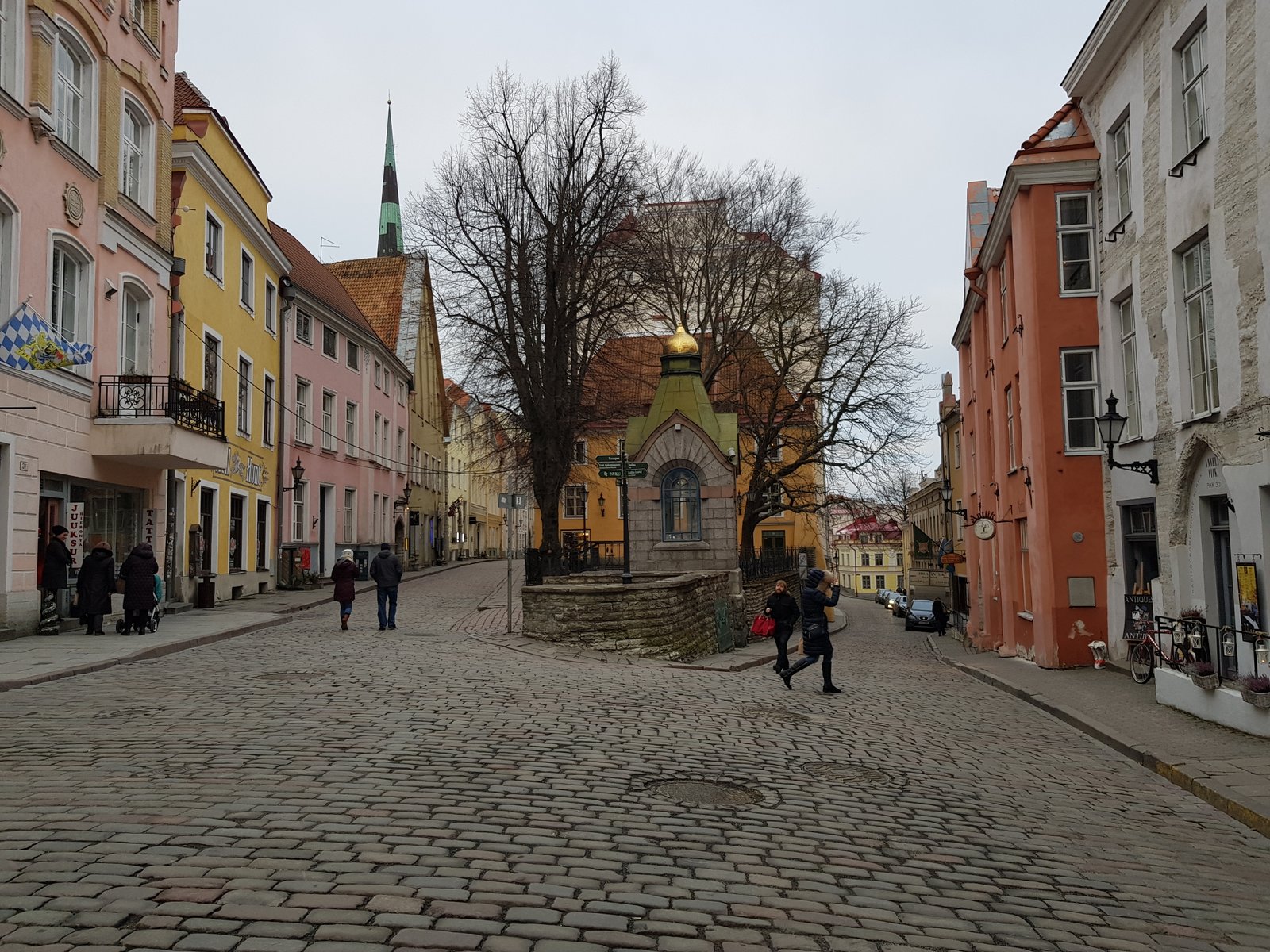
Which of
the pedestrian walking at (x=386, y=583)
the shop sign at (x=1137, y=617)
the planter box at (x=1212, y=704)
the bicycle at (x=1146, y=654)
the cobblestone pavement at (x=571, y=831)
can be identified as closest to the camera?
the cobblestone pavement at (x=571, y=831)

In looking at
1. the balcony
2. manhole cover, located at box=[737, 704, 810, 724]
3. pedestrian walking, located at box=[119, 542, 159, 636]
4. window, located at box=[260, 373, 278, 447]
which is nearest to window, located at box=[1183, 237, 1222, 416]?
manhole cover, located at box=[737, 704, 810, 724]

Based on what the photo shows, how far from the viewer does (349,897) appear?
4.48 m

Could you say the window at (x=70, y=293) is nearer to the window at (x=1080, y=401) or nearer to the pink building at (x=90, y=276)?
the pink building at (x=90, y=276)

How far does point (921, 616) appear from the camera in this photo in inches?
1633

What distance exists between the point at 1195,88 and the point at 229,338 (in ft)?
72.0

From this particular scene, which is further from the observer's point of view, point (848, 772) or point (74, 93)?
point (74, 93)

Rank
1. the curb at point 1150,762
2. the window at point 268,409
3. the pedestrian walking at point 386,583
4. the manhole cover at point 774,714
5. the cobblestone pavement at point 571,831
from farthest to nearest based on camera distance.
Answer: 1. the window at point 268,409
2. the pedestrian walking at point 386,583
3. the manhole cover at point 774,714
4. the curb at point 1150,762
5. the cobblestone pavement at point 571,831

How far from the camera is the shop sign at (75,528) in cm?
1783

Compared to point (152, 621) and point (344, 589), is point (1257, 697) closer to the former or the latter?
point (344, 589)

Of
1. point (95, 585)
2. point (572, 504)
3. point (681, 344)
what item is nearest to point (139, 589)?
point (95, 585)

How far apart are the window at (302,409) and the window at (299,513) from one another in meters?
0.25

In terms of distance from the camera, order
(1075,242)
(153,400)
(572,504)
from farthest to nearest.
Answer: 1. (572,504)
2. (153,400)
3. (1075,242)

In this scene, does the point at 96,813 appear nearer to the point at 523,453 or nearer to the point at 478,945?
the point at 478,945

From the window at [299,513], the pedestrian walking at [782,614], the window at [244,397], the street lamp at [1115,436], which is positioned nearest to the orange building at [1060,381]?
the street lamp at [1115,436]
